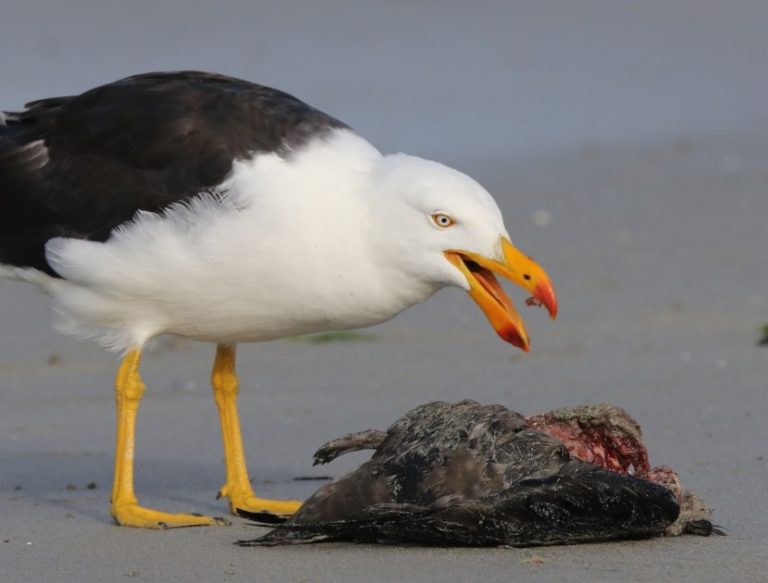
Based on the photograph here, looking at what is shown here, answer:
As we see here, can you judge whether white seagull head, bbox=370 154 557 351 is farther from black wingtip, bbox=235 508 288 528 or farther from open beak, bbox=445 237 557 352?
black wingtip, bbox=235 508 288 528

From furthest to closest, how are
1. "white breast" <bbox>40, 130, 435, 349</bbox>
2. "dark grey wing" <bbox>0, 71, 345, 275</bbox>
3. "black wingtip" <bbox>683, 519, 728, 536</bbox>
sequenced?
"dark grey wing" <bbox>0, 71, 345, 275</bbox>, "white breast" <bbox>40, 130, 435, 349</bbox>, "black wingtip" <bbox>683, 519, 728, 536</bbox>

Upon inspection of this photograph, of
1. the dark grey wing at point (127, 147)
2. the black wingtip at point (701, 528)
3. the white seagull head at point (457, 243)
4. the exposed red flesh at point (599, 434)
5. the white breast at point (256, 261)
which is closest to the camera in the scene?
the black wingtip at point (701, 528)

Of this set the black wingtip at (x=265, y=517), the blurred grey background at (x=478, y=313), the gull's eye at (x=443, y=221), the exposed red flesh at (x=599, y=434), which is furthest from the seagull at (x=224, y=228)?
the blurred grey background at (x=478, y=313)

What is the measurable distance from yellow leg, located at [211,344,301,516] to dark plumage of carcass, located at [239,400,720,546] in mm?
967

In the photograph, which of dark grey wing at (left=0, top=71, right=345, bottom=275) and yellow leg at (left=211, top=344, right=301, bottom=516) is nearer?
dark grey wing at (left=0, top=71, right=345, bottom=275)

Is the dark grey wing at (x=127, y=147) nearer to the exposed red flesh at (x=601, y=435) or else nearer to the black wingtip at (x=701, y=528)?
the exposed red flesh at (x=601, y=435)

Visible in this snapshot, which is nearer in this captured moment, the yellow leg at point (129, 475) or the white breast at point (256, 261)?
the white breast at point (256, 261)

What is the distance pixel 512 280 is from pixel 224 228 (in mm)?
1158

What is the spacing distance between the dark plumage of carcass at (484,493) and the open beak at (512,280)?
0.35m

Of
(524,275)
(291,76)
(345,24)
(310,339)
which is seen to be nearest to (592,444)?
(524,275)

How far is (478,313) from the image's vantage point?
10.5m

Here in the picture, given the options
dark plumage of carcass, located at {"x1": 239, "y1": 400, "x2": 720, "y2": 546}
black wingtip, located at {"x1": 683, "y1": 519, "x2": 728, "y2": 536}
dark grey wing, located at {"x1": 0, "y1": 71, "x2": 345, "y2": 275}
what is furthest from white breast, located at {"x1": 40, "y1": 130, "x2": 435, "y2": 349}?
black wingtip, located at {"x1": 683, "y1": 519, "x2": 728, "y2": 536}

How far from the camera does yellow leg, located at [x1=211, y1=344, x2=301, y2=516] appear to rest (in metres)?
6.73

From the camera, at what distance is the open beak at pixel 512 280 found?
5.94 meters
